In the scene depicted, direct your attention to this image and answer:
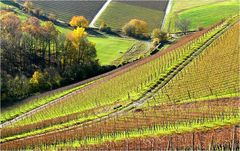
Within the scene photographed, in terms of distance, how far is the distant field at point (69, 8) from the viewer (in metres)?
147

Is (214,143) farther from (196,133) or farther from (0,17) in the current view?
(0,17)

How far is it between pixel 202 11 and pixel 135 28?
27274 millimetres

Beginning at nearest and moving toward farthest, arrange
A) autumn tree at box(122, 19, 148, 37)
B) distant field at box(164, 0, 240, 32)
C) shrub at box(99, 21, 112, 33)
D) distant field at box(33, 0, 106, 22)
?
autumn tree at box(122, 19, 148, 37) → distant field at box(164, 0, 240, 32) → shrub at box(99, 21, 112, 33) → distant field at box(33, 0, 106, 22)

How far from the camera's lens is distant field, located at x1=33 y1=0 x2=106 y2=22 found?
147 m

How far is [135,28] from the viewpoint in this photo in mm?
134875

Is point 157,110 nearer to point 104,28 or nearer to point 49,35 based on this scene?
point 49,35

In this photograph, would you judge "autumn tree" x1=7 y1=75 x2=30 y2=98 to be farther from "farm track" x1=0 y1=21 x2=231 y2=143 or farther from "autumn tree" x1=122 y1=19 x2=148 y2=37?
"autumn tree" x1=122 y1=19 x2=148 y2=37

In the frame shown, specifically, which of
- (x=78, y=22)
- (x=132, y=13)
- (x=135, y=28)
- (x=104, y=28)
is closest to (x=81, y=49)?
(x=78, y=22)

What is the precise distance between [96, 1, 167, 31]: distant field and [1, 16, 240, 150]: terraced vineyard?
70.0 meters

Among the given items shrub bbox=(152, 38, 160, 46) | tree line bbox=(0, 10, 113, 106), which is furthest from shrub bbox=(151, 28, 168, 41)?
tree line bbox=(0, 10, 113, 106)

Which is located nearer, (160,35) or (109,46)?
(109,46)

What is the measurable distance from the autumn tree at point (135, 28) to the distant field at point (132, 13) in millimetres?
5776

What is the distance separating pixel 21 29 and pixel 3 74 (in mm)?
18221

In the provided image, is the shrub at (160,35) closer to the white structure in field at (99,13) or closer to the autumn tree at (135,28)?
the autumn tree at (135,28)
